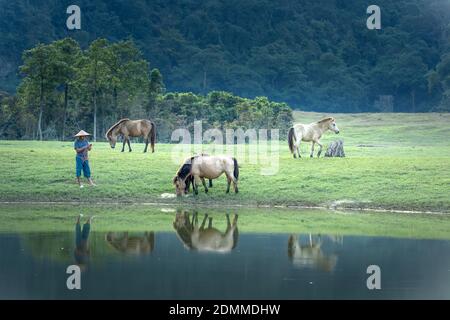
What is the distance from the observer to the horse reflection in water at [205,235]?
18534 millimetres

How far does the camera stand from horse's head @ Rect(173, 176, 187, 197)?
27.8 metres

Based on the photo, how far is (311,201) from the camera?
27547 mm

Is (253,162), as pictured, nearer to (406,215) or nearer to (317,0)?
(406,215)

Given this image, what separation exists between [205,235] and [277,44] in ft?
383

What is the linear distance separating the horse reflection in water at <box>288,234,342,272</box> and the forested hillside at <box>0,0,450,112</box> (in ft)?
301

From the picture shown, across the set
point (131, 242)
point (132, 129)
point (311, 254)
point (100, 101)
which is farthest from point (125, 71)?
point (311, 254)

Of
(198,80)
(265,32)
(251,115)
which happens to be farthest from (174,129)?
(265,32)

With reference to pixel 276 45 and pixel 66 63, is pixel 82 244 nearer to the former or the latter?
pixel 66 63

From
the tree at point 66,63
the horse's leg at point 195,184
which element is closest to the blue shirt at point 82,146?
the horse's leg at point 195,184

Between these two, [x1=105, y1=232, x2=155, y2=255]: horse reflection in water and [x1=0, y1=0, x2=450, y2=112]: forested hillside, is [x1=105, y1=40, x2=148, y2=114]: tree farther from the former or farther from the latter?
[x1=0, y1=0, x2=450, y2=112]: forested hillside

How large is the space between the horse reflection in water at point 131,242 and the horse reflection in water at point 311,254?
3.00 meters
